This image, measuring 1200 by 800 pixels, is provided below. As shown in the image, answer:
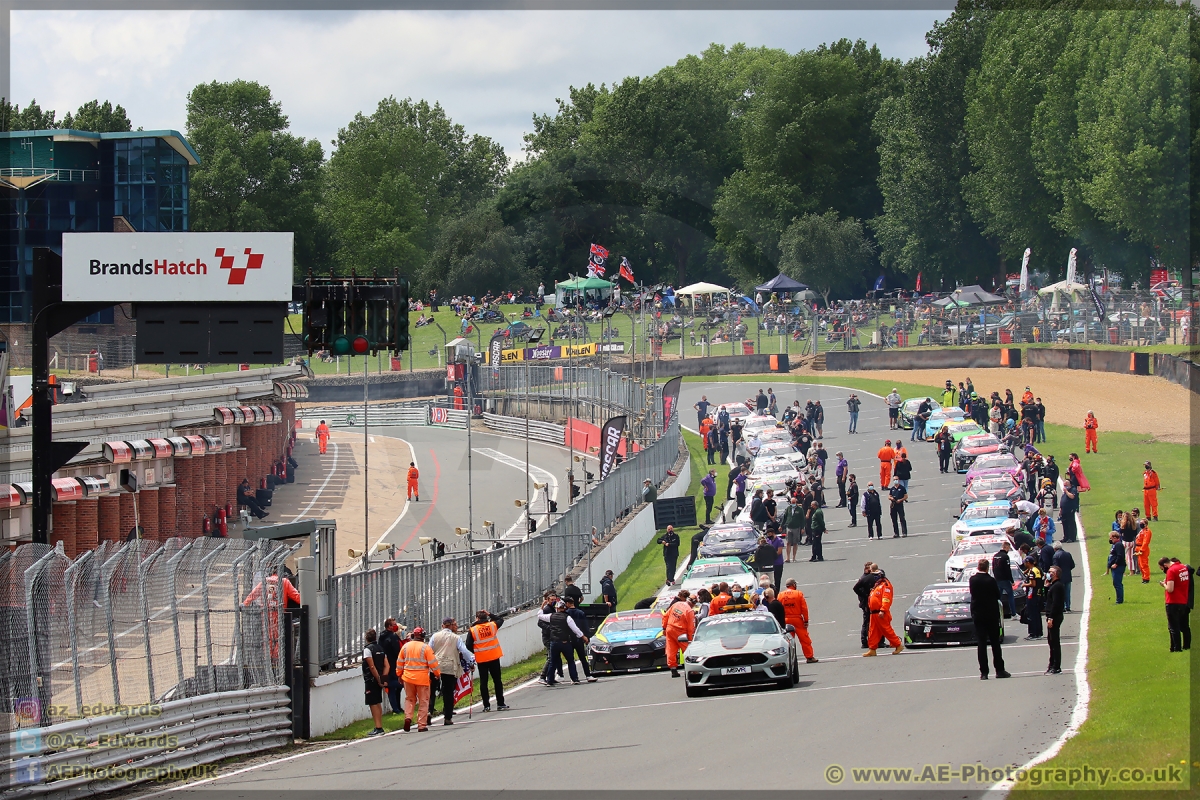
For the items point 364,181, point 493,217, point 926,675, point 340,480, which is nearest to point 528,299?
point 493,217

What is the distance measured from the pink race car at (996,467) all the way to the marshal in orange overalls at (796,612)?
1673 cm

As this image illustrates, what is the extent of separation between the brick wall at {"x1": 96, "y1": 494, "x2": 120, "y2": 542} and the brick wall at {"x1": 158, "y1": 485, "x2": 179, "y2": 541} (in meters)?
4.64

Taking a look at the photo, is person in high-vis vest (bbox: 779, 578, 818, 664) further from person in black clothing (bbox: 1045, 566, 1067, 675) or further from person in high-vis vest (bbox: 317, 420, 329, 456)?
person in high-vis vest (bbox: 317, 420, 329, 456)

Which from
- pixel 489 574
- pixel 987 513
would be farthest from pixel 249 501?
pixel 987 513

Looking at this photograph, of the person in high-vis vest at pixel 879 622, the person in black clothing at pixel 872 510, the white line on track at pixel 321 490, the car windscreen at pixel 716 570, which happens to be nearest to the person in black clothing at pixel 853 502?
the person in black clothing at pixel 872 510

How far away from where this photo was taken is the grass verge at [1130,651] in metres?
11.5

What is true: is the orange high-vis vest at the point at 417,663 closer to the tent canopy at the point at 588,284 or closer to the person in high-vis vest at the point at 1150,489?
the person in high-vis vest at the point at 1150,489

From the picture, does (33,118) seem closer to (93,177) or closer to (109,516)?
(93,177)

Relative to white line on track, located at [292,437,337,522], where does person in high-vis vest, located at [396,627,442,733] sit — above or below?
above

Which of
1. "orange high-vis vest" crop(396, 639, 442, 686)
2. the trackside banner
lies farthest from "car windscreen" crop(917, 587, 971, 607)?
the trackside banner

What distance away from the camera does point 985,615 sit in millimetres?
16562

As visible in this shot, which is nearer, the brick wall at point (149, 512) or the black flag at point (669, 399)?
the brick wall at point (149, 512)

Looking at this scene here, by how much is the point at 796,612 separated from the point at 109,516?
1996 centimetres

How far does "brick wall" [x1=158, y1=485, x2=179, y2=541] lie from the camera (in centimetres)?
3856
